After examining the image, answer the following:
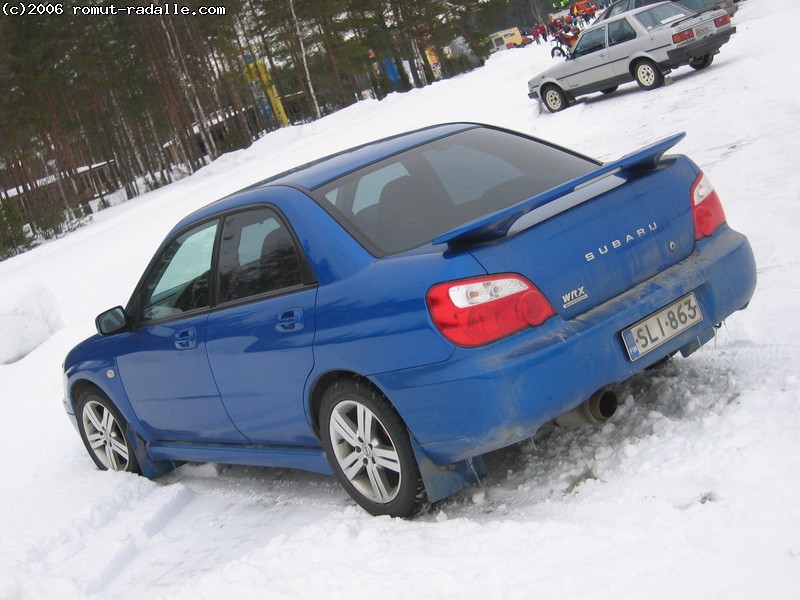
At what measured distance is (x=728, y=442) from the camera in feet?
12.0

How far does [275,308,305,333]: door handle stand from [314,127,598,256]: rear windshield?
444 millimetres

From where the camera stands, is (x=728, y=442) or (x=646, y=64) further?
(x=646, y=64)

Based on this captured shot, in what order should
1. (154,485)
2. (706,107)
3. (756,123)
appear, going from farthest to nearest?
(706,107)
(756,123)
(154,485)

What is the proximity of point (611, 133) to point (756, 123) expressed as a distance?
337 centimetres

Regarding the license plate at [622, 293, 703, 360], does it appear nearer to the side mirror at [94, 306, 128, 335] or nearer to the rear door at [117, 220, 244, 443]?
the rear door at [117, 220, 244, 443]

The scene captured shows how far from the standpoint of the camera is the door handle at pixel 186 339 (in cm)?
495

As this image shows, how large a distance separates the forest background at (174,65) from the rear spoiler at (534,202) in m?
34.7

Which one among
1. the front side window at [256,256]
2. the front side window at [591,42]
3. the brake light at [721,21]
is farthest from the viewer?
the front side window at [591,42]

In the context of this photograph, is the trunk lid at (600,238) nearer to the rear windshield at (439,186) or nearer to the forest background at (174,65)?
the rear windshield at (439,186)

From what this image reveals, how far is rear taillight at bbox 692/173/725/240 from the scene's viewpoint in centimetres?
426

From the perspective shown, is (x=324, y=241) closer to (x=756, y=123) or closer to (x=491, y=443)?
(x=491, y=443)

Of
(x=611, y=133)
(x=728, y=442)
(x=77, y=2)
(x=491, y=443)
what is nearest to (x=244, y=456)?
(x=491, y=443)

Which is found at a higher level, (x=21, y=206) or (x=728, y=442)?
(x=21, y=206)

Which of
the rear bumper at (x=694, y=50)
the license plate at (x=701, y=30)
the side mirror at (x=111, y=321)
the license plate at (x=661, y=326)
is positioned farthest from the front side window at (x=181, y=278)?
the license plate at (x=701, y=30)
